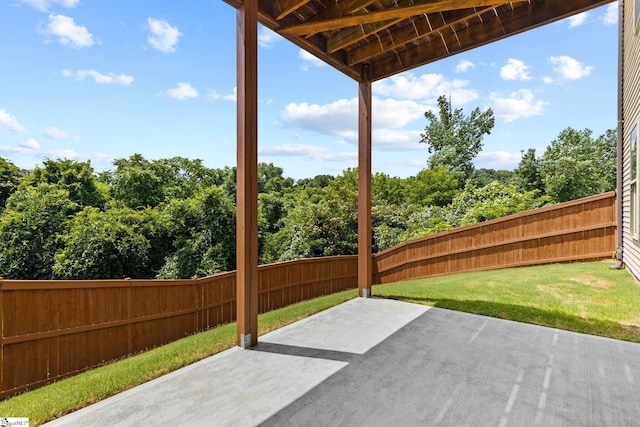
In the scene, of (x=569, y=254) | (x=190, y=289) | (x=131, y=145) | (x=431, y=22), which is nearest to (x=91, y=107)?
(x=131, y=145)

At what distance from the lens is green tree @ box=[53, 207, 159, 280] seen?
10672 mm

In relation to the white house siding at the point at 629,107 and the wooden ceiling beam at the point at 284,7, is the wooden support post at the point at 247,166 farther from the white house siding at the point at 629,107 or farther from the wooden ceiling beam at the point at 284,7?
the white house siding at the point at 629,107

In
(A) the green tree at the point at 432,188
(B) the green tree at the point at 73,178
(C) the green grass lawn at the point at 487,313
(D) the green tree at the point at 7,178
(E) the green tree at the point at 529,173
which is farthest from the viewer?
(A) the green tree at the point at 432,188

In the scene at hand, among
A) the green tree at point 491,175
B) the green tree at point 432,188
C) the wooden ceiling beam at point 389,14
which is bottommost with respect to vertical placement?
the green tree at point 432,188

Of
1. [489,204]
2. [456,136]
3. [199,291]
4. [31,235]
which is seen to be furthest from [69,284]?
[456,136]

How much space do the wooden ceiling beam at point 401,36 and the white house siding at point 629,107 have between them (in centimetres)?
352

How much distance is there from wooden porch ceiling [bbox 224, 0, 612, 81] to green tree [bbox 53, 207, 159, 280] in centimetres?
1022

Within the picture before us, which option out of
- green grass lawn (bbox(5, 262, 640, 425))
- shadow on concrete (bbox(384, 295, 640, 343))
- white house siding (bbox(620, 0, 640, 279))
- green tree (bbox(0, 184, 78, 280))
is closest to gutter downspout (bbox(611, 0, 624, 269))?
white house siding (bbox(620, 0, 640, 279))

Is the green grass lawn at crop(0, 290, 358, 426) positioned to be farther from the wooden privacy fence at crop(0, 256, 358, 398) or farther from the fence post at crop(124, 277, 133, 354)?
the fence post at crop(124, 277, 133, 354)

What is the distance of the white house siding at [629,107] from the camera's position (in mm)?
5070

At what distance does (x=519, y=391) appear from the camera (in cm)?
233

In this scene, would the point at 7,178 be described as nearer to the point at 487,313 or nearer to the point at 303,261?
the point at 303,261

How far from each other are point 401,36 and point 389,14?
3.64 ft

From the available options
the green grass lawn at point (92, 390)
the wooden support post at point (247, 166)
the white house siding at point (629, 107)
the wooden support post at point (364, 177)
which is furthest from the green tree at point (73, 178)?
the white house siding at point (629, 107)
